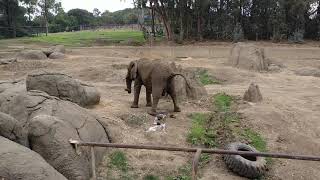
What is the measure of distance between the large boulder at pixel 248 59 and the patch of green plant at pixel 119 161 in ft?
45.6

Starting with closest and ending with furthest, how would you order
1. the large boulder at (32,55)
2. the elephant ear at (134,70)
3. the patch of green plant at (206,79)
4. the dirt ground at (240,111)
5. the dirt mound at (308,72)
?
1. the dirt ground at (240,111)
2. the elephant ear at (134,70)
3. the patch of green plant at (206,79)
4. the dirt mound at (308,72)
5. the large boulder at (32,55)

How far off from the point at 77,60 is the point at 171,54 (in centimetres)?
809

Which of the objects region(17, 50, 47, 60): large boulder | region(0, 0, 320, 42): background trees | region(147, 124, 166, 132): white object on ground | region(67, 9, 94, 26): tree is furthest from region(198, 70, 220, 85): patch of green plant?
region(67, 9, 94, 26): tree

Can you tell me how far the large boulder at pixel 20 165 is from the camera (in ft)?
22.3

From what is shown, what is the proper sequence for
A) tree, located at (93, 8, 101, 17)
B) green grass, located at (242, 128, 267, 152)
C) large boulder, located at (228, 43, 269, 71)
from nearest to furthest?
green grass, located at (242, 128, 267, 152)
large boulder, located at (228, 43, 269, 71)
tree, located at (93, 8, 101, 17)

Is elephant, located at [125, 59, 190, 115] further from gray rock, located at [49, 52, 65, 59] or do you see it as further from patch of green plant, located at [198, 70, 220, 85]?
gray rock, located at [49, 52, 65, 59]

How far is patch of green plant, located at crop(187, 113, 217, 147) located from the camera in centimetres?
1195

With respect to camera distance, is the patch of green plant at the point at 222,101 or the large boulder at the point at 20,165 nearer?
the large boulder at the point at 20,165

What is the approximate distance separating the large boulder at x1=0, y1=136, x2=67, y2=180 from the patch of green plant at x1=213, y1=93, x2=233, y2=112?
7.74m

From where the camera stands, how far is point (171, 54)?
107ft

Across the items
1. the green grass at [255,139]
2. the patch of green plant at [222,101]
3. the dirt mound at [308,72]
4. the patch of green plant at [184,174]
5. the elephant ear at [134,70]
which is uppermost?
the elephant ear at [134,70]

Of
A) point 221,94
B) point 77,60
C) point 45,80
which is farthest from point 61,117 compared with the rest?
point 77,60

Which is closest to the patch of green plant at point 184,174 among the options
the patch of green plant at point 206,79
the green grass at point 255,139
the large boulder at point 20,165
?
the green grass at point 255,139

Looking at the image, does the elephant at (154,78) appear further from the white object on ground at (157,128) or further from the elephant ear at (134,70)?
the white object on ground at (157,128)
